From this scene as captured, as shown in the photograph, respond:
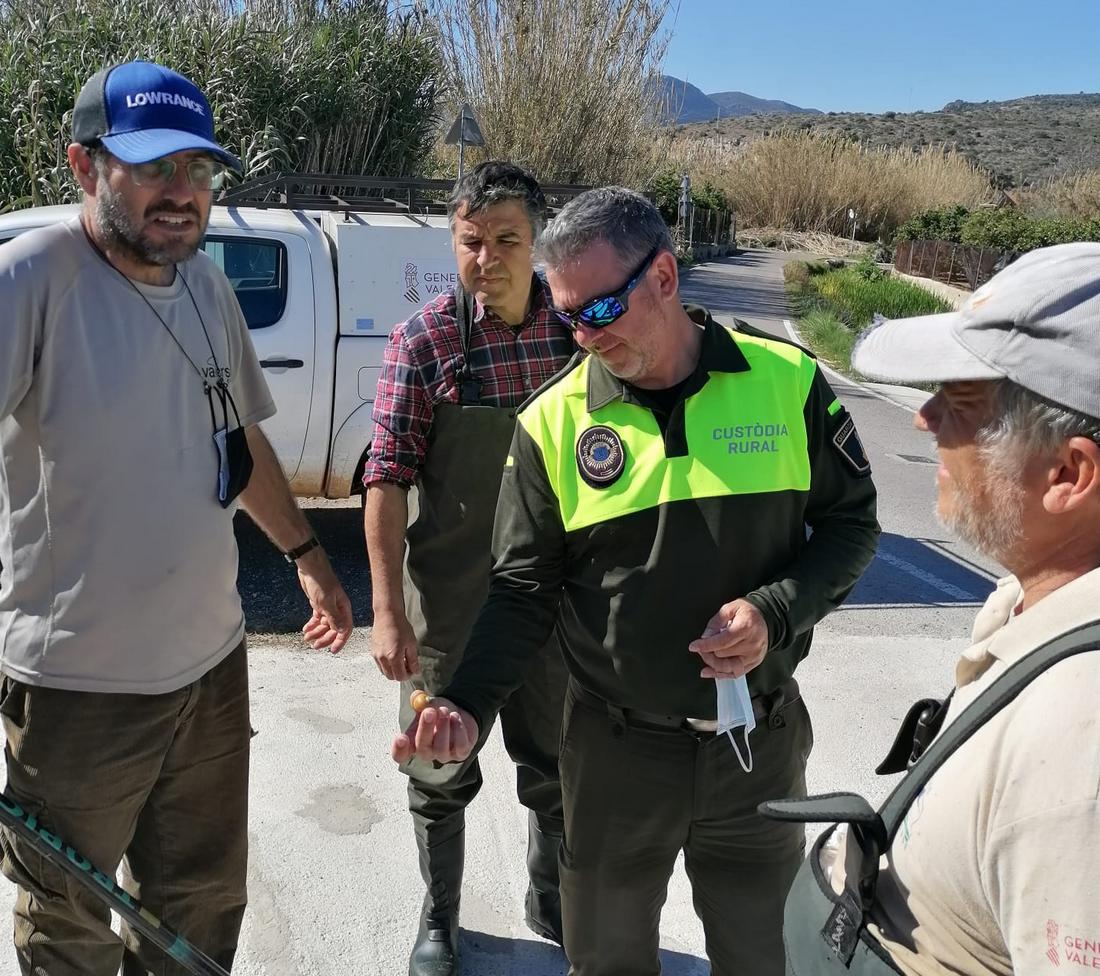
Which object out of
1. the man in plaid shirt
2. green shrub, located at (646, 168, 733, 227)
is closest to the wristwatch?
the man in plaid shirt

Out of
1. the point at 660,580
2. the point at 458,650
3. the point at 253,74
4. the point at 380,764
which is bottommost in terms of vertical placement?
the point at 380,764

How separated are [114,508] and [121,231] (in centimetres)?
57

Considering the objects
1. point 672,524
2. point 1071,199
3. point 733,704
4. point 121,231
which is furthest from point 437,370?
point 1071,199

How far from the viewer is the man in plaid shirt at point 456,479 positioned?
9.06 feet

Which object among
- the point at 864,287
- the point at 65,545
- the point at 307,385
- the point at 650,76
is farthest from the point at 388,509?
the point at 864,287

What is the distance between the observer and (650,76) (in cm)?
1808

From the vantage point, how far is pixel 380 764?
3.89 m

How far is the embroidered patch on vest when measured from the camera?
208 centimetres

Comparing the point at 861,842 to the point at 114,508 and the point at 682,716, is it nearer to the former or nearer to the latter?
the point at 682,716

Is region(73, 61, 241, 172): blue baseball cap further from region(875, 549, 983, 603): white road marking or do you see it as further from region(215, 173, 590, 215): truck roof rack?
region(875, 549, 983, 603): white road marking

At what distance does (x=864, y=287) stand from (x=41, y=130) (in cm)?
1549

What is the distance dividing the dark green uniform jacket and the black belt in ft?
0.08

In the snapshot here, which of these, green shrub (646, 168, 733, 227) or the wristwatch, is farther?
green shrub (646, 168, 733, 227)

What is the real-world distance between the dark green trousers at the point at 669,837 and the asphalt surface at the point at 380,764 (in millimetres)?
777
